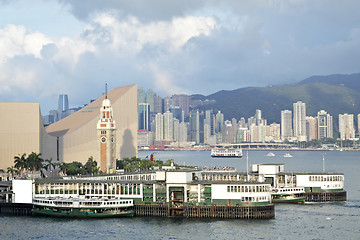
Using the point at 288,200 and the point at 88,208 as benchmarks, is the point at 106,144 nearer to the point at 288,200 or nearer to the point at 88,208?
the point at 288,200

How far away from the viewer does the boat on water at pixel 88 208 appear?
89.5m

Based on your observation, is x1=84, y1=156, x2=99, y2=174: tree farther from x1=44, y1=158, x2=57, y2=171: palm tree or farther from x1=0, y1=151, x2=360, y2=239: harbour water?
x1=0, y1=151, x2=360, y2=239: harbour water

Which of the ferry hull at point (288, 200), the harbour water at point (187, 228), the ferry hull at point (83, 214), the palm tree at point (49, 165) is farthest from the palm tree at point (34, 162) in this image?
the ferry hull at point (288, 200)

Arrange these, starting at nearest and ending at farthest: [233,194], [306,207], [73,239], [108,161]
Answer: [73,239]
[233,194]
[306,207]
[108,161]

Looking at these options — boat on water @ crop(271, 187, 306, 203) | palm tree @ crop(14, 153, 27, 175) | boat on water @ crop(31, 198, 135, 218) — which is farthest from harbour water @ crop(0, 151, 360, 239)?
palm tree @ crop(14, 153, 27, 175)

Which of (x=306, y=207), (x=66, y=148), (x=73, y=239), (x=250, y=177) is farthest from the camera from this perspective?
(x=66, y=148)

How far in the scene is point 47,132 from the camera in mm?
170500

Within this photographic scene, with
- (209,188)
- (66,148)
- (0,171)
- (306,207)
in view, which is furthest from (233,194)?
(66,148)

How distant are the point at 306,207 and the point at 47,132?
276 ft

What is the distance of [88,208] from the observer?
8956 cm

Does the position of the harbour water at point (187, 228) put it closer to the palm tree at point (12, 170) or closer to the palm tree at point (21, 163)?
the palm tree at point (12, 170)

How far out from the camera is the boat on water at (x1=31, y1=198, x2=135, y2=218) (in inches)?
3524

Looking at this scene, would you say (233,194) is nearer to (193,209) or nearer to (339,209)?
(193,209)

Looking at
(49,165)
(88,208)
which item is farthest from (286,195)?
(49,165)
